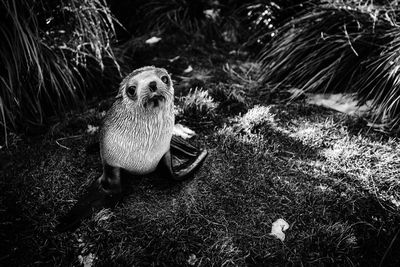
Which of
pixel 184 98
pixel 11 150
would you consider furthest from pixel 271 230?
pixel 11 150

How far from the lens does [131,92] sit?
202cm

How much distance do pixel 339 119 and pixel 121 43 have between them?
136 inches

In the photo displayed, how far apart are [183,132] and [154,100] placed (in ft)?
3.63

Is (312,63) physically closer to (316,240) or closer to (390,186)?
(390,186)

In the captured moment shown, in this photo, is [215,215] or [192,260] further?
[215,215]

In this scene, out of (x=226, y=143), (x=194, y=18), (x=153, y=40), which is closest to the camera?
(x=226, y=143)

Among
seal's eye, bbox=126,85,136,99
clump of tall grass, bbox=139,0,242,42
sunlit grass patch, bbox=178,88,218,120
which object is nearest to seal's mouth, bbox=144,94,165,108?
seal's eye, bbox=126,85,136,99

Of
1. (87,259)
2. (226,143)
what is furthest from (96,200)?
(226,143)

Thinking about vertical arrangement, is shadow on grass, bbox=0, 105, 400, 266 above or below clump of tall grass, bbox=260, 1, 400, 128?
below

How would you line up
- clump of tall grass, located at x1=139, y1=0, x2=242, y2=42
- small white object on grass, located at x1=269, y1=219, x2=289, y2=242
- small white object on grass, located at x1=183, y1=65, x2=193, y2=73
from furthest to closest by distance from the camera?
clump of tall grass, located at x1=139, y1=0, x2=242, y2=42
small white object on grass, located at x1=183, y1=65, x2=193, y2=73
small white object on grass, located at x1=269, y1=219, x2=289, y2=242

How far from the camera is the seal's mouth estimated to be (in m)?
1.94

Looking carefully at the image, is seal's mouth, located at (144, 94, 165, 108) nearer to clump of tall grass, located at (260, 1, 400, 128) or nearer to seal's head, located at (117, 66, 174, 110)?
seal's head, located at (117, 66, 174, 110)

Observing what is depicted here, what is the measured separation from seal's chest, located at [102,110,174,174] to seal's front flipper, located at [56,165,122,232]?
0.12m

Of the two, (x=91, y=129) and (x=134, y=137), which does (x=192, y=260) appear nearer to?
(x=134, y=137)
